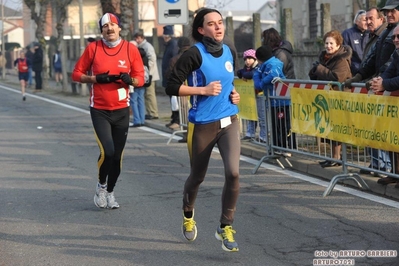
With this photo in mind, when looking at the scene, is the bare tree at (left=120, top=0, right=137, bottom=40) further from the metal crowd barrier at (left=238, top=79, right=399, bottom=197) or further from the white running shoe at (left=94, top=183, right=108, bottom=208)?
the white running shoe at (left=94, top=183, right=108, bottom=208)

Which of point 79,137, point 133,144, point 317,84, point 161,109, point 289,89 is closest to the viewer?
point 317,84

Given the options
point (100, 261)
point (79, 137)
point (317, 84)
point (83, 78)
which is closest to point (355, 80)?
point (317, 84)

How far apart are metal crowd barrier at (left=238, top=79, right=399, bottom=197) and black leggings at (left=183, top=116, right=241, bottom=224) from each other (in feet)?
7.99

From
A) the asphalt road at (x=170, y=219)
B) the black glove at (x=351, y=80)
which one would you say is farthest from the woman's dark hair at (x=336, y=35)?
the asphalt road at (x=170, y=219)

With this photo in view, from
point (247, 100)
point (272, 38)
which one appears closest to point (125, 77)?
point (272, 38)

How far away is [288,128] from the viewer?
39.0ft

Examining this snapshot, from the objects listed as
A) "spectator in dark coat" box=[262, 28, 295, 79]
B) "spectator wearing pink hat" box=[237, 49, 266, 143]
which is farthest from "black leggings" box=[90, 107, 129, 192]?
"spectator in dark coat" box=[262, 28, 295, 79]

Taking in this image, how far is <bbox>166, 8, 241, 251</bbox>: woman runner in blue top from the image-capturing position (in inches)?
281

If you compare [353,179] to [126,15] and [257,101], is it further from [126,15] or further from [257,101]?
[126,15]

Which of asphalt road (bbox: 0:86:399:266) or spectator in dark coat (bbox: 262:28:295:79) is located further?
spectator in dark coat (bbox: 262:28:295:79)

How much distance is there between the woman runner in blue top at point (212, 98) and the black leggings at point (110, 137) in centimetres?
187

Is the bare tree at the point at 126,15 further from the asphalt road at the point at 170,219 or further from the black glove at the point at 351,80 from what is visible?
the black glove at the point at 351,80

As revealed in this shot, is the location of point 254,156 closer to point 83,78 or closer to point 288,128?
point 288,128

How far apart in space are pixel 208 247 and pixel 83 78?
8.38 feet
